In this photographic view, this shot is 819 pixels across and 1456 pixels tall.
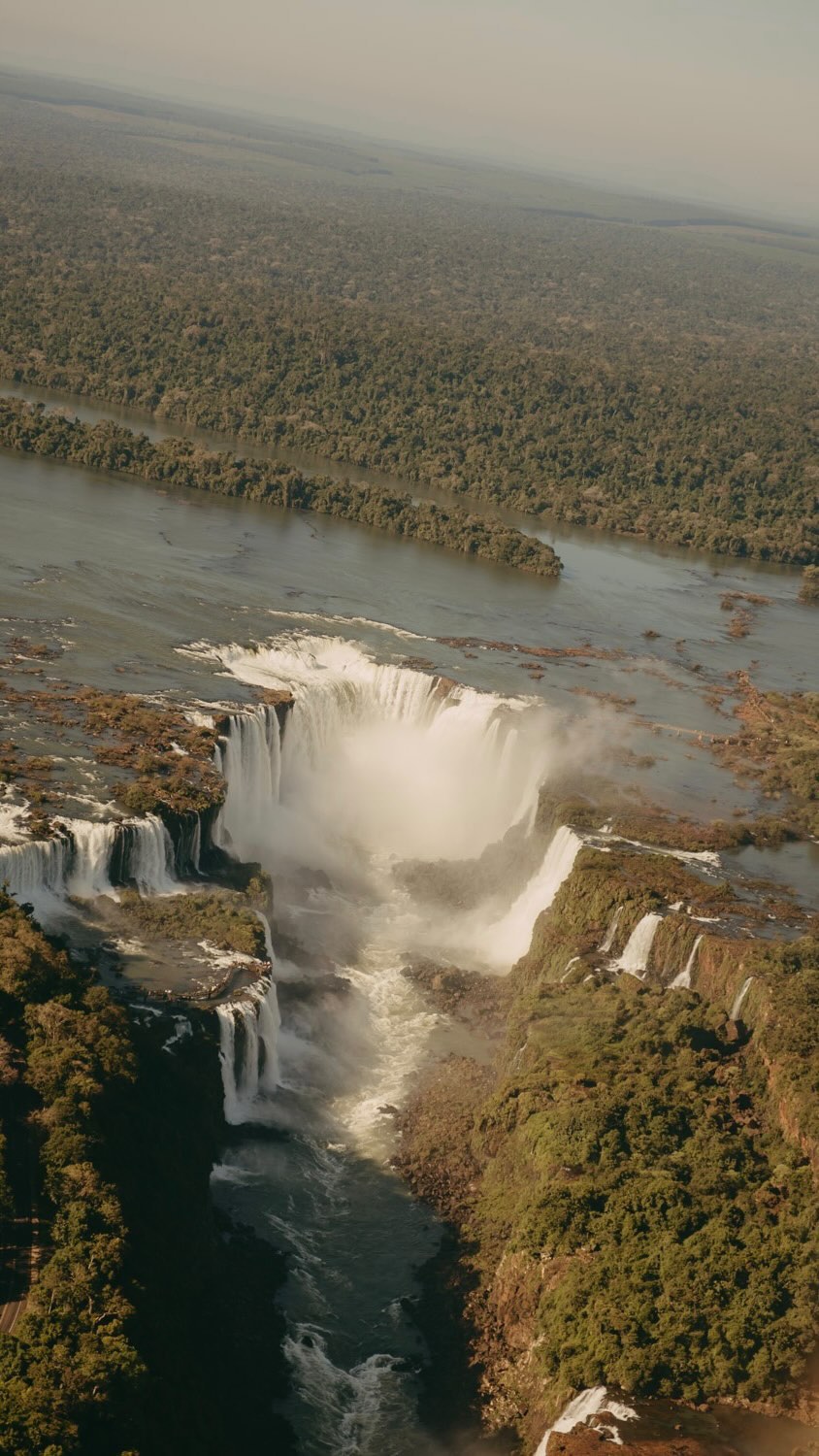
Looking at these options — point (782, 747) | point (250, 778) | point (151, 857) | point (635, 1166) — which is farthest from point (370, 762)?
Answer: point (635, 1166)

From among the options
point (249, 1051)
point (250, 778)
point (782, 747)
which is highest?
point (782, 747)

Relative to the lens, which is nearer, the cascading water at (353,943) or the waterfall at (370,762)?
the cascading water at (353,943)

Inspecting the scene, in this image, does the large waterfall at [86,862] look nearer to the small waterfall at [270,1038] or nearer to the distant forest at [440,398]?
the small waterfall at [270,1038]

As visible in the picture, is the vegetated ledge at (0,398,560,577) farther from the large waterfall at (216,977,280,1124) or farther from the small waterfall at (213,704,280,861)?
the large waterfall at (216,977,280,1124)

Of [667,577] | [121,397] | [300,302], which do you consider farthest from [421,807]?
[300,302]

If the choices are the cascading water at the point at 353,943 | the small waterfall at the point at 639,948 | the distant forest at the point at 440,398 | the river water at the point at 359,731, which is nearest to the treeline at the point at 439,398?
the distant forest at the point at 440,398

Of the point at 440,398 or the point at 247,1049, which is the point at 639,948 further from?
the point at 440,398
